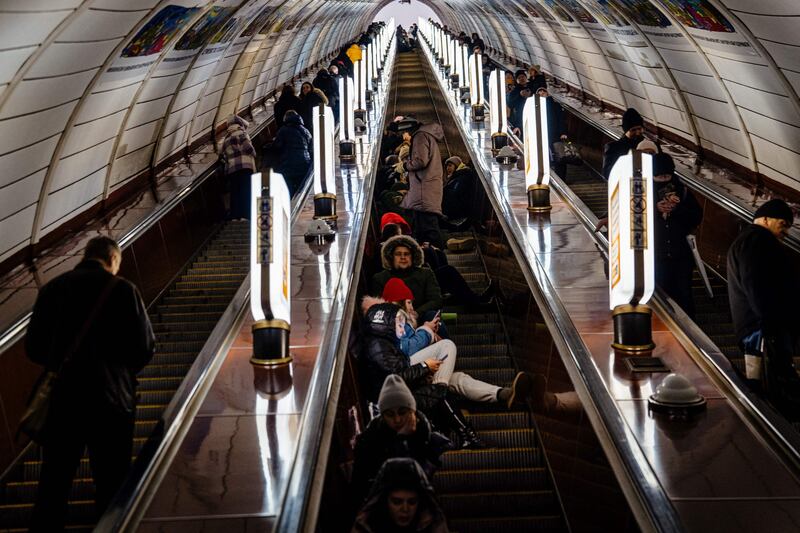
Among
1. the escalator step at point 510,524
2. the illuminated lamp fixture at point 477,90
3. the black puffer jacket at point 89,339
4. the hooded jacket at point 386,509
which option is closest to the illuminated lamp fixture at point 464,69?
the illuminated lamp fixture at point 477,90

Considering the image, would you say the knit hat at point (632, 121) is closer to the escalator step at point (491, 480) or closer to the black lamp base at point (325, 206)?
the black lamp base at point (325, 206)

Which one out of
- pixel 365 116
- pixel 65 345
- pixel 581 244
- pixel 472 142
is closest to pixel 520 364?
pixel 581 244

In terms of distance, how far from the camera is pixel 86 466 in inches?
242

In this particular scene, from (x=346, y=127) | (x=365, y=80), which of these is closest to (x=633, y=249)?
(x=346, y=127)

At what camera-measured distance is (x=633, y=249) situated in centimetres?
581

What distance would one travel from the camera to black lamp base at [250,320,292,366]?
19.3ft

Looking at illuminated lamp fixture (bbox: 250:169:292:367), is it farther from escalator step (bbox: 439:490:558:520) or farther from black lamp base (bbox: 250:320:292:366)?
escalator step (bbox: 439:490:558:520)

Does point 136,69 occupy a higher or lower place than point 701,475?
higher

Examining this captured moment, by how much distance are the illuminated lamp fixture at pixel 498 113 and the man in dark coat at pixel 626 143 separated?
390cm

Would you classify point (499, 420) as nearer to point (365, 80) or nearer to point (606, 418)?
point (606, 418)

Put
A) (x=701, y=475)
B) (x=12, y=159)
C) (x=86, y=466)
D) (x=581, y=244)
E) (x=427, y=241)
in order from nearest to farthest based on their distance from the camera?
1. (x=701, y=475)
2. (x=86, y=466)
3. (x=581, y=244)
4. (x=12, y=159)
5. (x=427, y=241)

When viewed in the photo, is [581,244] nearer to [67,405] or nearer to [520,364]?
[520,364]

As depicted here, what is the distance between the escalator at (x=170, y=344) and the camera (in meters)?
5.73

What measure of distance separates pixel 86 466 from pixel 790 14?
672 cm
